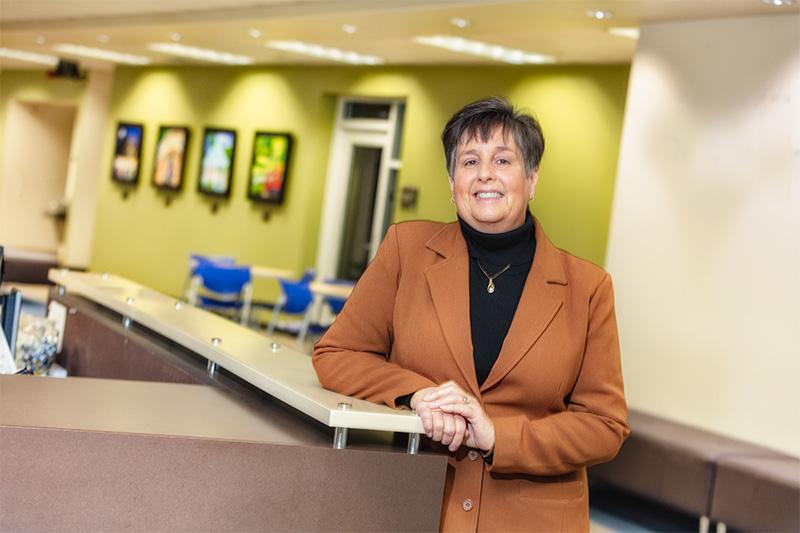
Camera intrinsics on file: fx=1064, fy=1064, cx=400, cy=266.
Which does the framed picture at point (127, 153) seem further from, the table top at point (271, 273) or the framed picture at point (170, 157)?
the table top at point (271, 273)

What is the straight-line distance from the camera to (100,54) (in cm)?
1530

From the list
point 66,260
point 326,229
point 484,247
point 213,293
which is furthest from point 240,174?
point 484,247

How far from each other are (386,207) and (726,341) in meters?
6.97

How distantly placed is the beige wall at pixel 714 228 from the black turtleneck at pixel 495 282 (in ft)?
15.1

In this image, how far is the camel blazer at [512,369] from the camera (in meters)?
2.18

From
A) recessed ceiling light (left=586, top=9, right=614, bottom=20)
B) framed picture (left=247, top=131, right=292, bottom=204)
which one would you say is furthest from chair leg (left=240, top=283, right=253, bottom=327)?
recessed ceiling light (left=586, top=9, right=614, bottom=20)

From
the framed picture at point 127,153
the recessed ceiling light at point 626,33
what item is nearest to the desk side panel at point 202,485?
the recessed ceiling light at point 626,33

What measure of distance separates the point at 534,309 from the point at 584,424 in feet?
0.85

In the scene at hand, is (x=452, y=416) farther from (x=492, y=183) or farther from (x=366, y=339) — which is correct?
(x=492, y=183)

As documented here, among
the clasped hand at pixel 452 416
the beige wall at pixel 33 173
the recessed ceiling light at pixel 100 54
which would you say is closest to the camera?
the clasped hand at pixel 452 416

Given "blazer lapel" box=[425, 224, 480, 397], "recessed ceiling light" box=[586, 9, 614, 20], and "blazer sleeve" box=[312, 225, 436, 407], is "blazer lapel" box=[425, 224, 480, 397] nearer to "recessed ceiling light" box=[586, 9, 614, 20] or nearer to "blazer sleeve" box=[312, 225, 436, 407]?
"blazer sleeve" box=[312, 225, 436, 407]

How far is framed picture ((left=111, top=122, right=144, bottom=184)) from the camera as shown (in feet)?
53.1

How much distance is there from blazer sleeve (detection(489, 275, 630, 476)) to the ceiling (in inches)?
196

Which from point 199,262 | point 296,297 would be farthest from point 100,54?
point 296,297
